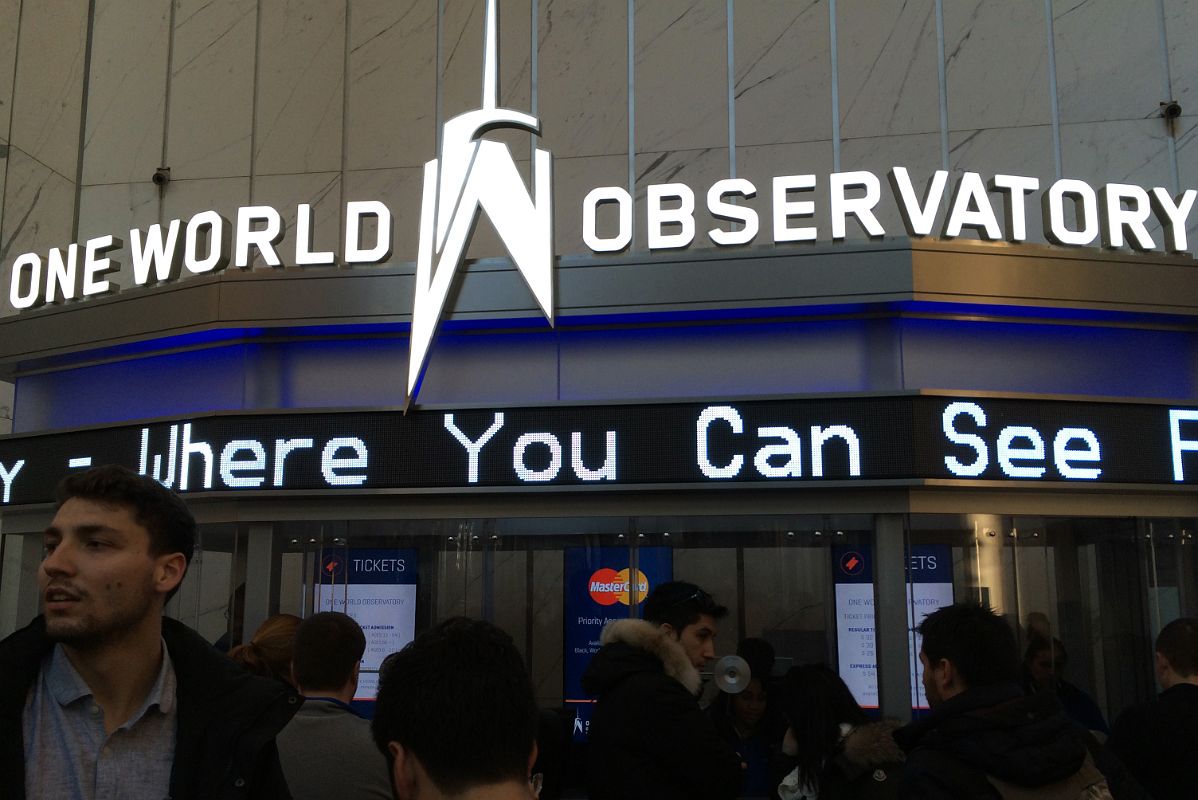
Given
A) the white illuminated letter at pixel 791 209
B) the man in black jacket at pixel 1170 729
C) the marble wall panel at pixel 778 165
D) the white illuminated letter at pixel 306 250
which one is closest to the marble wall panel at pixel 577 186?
the marble wall panel at pixel 778 165

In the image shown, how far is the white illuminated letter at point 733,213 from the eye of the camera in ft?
23.2

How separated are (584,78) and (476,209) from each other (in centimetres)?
391

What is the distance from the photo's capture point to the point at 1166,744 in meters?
4.02

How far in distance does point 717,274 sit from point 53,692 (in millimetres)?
5301

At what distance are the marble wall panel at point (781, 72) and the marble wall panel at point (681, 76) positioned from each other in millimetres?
136

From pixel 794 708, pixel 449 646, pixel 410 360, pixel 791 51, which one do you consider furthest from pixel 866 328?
pixel 449 646

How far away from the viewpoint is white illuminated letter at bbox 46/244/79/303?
7.98 metres

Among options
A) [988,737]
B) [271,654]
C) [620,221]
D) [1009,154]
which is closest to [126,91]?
[620,221]

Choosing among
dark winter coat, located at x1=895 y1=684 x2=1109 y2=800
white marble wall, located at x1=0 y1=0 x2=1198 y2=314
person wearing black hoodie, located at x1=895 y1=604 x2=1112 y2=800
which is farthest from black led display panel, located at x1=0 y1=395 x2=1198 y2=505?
dark winter coat, located at x1=895 y1=684 x2=1109 y2=800

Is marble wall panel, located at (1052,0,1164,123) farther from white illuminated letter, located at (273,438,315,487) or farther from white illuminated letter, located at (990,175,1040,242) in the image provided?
white illuminated letter, located at (273,438,315,487)

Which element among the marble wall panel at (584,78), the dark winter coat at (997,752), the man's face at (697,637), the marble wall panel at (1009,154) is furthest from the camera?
the marble wall panel at (584,78)

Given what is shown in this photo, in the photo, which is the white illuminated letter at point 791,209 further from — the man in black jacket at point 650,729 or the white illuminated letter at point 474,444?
the man in black jacket at point 650,729

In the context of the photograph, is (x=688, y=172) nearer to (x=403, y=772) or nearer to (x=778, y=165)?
(x=778, y=165)

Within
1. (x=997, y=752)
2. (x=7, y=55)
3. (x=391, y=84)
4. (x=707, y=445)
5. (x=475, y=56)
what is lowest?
(x=997, y=752)
